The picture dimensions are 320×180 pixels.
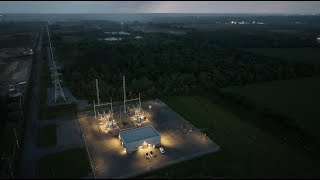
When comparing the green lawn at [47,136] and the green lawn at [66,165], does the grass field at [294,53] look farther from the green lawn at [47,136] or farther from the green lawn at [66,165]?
the green lawn at [66,165]

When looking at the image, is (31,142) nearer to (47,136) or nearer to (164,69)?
(47,136)

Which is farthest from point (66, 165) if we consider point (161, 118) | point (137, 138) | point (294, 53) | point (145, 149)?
point (294, 53)

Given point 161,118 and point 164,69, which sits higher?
point 164,69

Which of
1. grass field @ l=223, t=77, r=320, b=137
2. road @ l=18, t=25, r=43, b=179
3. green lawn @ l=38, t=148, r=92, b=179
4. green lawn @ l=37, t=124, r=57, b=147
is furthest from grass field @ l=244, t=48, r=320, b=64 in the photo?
road @ l=18, t=25, r=43, b=179

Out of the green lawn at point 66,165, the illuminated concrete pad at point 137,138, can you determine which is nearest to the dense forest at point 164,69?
the illuminated concrete pad at point 137,138

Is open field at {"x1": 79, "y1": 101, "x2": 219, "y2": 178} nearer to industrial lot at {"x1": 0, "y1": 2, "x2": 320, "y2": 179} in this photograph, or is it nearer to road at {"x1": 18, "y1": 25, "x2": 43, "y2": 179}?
industrial lot at {"x1": 0, "y1": 2, "x2": 320, "y2": 179}
